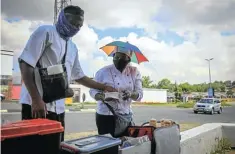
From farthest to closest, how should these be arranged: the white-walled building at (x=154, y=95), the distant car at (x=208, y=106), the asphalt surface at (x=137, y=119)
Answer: the white-walled building at (x=154, y=95) → the distant car at (x=208, y=106) → the asphalt surface at (x=137, y=119)


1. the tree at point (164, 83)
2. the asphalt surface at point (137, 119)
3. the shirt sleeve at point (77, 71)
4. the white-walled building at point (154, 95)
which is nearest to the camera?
the shirt sleeve at point (77, 71)

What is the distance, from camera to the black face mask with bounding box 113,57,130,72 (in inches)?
123

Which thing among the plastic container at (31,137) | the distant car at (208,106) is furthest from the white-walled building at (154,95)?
the plastic container at (31,137)

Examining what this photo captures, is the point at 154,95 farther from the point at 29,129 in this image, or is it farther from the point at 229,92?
the point at 29,129

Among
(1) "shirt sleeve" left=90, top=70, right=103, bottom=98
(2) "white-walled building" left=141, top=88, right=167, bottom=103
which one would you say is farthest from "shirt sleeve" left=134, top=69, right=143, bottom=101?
(2) "white-walled building" left=141, top=88, right=167, bottom=103

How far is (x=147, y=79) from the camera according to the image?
75125mm

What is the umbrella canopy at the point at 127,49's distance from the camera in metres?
3.26

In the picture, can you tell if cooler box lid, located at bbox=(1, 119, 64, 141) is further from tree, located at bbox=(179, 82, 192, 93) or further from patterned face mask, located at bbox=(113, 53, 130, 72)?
tree, located at bbox=(179, 82, 192, 93)

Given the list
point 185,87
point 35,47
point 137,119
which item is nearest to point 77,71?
point 35,47

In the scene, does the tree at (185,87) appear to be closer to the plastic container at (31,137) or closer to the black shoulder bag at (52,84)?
the black shoulder bag at (52,84)

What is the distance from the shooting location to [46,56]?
2070mm

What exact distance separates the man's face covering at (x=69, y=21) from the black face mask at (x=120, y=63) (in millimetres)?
1049

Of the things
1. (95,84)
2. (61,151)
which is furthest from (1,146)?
(95,84)

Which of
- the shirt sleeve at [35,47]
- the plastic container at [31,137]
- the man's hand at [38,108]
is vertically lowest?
the plastic container at [31,137]
